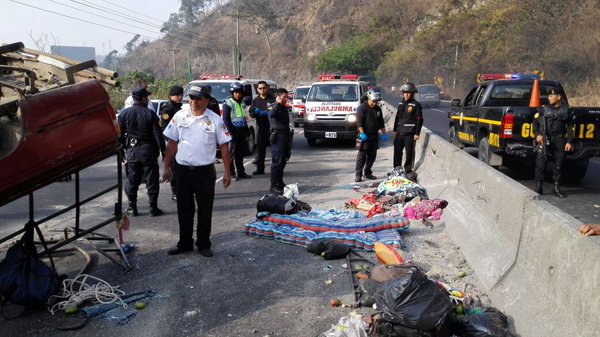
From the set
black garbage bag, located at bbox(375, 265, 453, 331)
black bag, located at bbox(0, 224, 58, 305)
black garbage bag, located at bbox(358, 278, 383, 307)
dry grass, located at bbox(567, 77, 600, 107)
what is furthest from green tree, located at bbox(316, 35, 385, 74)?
black garbage bag, located at bbox(375, 265, 453, 331)

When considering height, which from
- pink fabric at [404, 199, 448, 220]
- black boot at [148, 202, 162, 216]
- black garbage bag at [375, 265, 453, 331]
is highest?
black garbage bag at [375, 265, 453, 331]

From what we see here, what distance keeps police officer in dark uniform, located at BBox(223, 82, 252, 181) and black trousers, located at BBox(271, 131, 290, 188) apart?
142 centimetres

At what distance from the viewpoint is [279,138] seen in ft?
29.4

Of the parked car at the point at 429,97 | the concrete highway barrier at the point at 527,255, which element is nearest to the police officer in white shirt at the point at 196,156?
the concrete highway barrier at the point at 527,255

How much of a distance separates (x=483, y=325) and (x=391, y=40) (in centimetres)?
6798

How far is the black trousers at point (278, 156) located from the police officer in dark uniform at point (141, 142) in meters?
2.18

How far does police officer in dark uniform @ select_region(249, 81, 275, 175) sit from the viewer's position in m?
10.4

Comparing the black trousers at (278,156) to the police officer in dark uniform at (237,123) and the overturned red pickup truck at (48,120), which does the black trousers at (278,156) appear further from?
the overturned red pickup truck at (48,120)

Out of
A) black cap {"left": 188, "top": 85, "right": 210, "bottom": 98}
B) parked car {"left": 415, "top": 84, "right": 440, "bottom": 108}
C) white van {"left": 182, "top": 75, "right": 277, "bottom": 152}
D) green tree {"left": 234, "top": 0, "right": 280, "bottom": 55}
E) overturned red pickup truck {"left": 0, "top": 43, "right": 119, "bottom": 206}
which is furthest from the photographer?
green tree {"left": 234, "top": 0, "right": 280, "bottom": 55}

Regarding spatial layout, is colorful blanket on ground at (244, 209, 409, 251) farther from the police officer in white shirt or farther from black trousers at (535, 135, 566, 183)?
black trousers at (535, 135, 566, 183)

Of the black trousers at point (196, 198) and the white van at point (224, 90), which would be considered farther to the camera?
the white van at point (224, 90)

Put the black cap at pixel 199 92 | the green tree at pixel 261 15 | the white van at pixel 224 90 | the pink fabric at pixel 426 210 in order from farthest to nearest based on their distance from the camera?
the green tree at pixel 261 15, the white van at pixel 224 90, the pink fabric at pixel 426 210, the black cap at pixel 199 92

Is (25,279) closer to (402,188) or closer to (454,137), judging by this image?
(402,188)

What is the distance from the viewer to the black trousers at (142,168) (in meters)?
7.23
